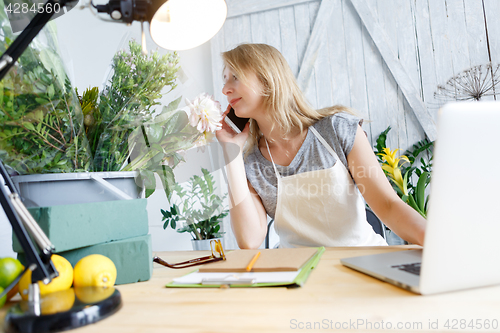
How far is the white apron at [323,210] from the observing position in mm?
1271

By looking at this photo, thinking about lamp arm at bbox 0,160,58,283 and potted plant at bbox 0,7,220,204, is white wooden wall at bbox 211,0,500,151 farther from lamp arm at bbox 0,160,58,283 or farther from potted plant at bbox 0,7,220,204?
lamp arm at bbox 0,160,58,283

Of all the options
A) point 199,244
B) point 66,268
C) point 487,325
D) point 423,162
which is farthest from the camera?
point 423,162

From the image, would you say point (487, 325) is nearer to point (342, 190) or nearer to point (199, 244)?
point (342, 190)

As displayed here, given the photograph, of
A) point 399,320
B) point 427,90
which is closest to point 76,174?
point 399,320

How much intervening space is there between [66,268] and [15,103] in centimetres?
27

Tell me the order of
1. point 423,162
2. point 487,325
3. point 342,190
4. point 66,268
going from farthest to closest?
point 423,162 → point 342,190 → point 66,268 → point 487,325

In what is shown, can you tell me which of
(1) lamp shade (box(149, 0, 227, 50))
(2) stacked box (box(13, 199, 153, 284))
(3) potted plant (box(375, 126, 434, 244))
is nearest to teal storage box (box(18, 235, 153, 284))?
(2) stacked box (box(13, 199, 153, 284))

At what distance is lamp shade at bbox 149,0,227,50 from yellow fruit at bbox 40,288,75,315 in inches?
15.0

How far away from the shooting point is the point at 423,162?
2.18m

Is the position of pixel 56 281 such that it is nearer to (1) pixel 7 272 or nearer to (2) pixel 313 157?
(1) pixel 7 272

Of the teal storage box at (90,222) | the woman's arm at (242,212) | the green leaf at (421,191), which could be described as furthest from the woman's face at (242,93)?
the green leaf at (421,191)

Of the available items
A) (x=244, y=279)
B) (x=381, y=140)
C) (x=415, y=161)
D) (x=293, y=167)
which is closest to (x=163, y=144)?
(x=244, y=279)

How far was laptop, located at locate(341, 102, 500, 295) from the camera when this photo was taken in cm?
36

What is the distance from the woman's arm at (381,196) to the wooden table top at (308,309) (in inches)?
18.5
